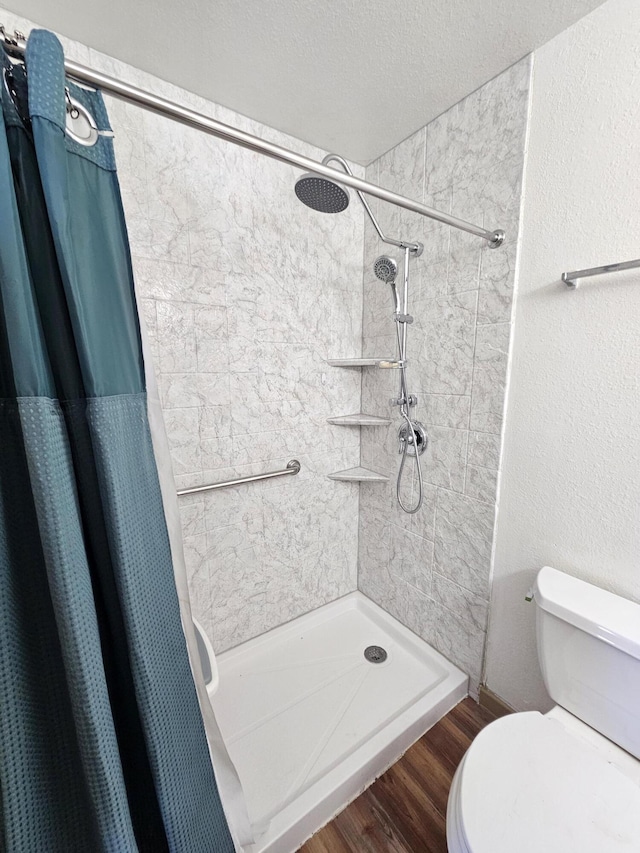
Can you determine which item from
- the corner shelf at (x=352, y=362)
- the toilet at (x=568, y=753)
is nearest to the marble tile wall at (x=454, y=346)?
the corner shelf at (x=352, y=362)

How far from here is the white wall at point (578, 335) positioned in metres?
0.96

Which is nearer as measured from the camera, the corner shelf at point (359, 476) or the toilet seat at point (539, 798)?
the toilet seat at point (539, 798)

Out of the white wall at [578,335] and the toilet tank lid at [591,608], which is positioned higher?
the white wall at [578,335]

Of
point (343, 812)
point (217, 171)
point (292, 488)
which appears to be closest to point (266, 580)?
point (292, 488)

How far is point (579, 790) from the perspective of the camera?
792 mm

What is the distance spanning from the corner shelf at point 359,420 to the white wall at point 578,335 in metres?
0.60

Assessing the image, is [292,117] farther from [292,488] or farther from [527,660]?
[527,660]

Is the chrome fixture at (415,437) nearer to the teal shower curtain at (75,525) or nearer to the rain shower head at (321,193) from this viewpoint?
the rain shower head at (321,193)

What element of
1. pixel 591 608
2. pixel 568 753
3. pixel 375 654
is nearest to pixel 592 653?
pixel 591 608

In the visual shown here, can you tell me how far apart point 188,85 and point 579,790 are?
232 cm

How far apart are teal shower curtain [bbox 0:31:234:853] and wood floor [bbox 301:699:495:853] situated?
0.66m

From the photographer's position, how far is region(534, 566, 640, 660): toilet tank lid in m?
0.89

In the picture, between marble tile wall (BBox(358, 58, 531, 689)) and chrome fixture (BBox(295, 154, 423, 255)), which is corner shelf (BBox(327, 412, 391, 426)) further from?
chrome fixture (BBox(295, 154, 423, 255))

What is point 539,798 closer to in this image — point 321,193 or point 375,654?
point 375,654
